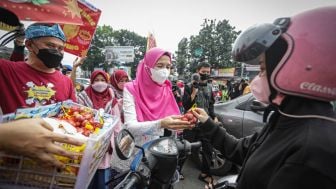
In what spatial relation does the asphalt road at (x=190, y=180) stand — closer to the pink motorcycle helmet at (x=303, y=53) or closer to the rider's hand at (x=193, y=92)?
the rider's hand at (x=193, y=92)

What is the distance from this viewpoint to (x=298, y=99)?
49.2 inches

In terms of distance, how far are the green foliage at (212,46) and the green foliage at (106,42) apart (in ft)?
35.0

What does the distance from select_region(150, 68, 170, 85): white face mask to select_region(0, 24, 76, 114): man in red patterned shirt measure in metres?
0.82

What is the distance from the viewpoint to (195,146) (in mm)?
2002

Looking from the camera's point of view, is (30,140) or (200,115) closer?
(30,140)

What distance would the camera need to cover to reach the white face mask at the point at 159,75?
264 centimetres

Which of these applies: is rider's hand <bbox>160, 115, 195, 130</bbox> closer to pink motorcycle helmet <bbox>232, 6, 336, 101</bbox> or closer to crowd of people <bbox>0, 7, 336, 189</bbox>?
crowd of people <bbox>0, 7, 336, 189</bbox>

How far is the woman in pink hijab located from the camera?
2383mm

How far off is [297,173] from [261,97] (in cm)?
54

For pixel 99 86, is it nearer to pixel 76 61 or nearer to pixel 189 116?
pixel 76 61

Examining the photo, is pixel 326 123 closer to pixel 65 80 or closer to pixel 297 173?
pixel 297 173

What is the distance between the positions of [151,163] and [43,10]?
54.4 inches

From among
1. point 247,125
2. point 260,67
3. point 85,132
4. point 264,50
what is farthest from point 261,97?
point 247,125

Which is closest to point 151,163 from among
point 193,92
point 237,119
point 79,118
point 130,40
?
point 79,118
